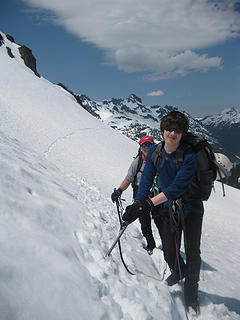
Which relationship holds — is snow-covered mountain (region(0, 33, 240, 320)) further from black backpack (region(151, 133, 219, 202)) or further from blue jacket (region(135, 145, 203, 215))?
black backpack (region(151, 133, 219, 202))

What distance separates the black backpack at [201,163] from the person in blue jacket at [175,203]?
8 cm

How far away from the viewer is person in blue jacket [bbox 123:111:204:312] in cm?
346

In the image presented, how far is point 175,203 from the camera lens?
393 cm

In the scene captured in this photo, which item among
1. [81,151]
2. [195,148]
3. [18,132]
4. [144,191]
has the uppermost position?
[195,148]

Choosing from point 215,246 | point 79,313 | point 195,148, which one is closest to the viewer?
point 79,313

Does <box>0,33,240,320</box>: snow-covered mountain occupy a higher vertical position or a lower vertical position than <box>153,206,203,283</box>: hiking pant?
lower

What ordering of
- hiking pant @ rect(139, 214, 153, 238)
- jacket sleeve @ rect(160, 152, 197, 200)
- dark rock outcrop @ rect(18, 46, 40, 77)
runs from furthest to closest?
dark rock outcrop @ rect(18, 46, 40, 77), hiking pant @ rect(139, 214, 153, 238), jacket sleeve @ rect(160, 152, 197, 200)

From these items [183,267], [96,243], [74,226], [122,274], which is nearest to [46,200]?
[74,226]

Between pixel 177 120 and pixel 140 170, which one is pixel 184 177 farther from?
pixel 140 170

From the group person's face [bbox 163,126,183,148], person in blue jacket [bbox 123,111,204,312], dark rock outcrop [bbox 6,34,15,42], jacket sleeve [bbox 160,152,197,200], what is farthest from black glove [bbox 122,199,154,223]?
dark rock outcrop [bbox 6,34,15,42]

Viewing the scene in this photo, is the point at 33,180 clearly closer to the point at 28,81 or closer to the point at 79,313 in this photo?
the point at 79,313

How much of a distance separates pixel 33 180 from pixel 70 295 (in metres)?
3.43

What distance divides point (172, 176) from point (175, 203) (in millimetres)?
528

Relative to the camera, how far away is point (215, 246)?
8336mm
